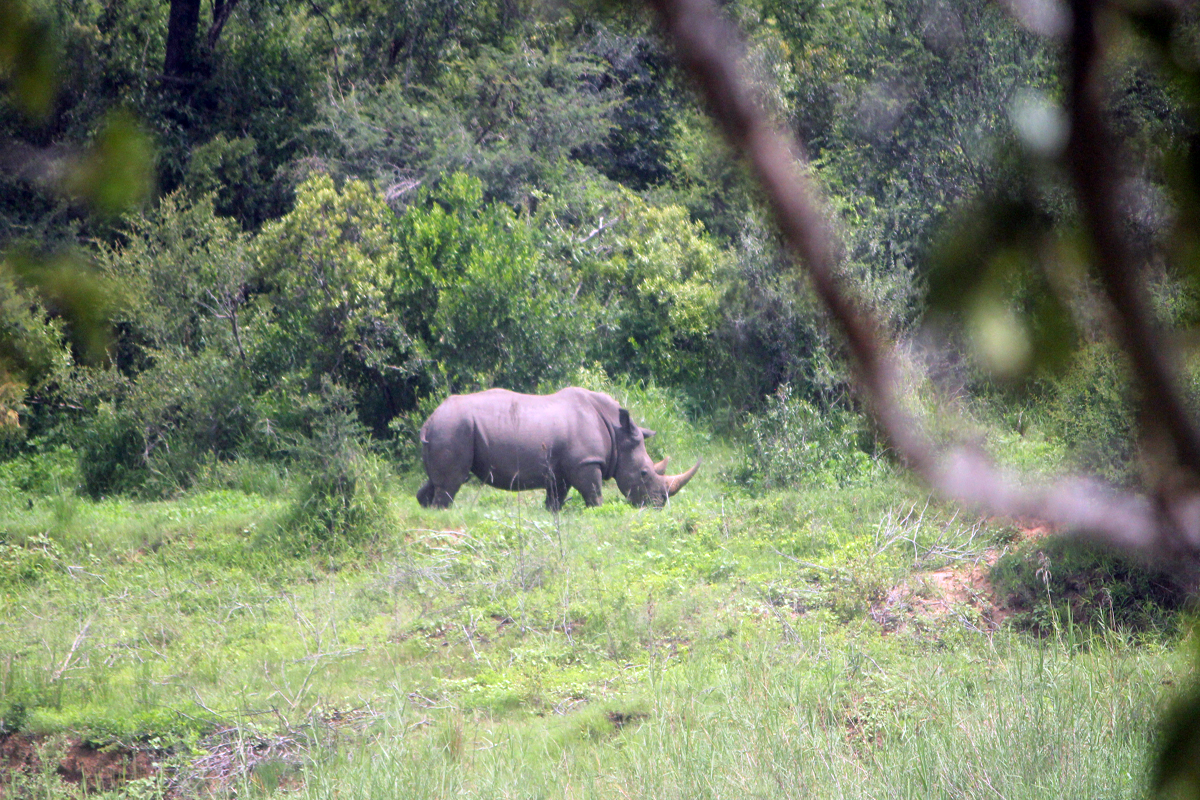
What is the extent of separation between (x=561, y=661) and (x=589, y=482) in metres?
3.40

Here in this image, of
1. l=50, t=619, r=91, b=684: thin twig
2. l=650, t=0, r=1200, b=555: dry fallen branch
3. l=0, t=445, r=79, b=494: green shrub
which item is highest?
l=650, t=0, r=1200, b=555: dry fallen branch

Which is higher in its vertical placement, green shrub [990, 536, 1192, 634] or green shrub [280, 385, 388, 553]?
green shrub [990, 536, 1192, 634]

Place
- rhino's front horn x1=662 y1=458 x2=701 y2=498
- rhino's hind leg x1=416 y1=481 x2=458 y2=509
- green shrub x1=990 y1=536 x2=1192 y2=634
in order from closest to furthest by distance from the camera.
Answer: green shrub x1=990 y1=536 x2=1192 y2=634, rhino's hind leg x1=416 y1=481 x2=458 y2=509, rhino's front horn x1=662 y1=458 x2=701 y2=498

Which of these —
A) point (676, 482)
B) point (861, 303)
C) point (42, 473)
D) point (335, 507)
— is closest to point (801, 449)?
point (676, 482)

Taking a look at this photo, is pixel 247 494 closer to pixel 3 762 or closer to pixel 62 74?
pixel 3 762

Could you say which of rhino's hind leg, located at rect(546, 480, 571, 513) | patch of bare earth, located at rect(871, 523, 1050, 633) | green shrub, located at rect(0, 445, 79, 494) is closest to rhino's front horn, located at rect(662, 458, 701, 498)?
rhino's hind leg, located at rect(546, 480, 571, 513)

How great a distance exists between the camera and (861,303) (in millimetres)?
716

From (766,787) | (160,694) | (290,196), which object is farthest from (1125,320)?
(290,196)

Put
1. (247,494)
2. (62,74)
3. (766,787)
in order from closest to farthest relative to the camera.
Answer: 1. (62,74)
2. (766,787)
3. (247,494)

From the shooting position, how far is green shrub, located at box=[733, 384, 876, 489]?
31.6ft

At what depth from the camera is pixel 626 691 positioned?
211 inches

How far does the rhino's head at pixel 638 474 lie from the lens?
9383 mm

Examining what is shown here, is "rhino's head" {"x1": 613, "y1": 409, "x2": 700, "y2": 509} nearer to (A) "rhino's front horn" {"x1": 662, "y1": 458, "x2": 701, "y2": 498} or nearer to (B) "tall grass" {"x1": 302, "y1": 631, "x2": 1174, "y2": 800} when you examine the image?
(A) "rhino's front horn" {"x1": 662, "y1": 458, "x2": 701, "y2": 498}

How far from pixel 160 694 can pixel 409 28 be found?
8733 millimetres
